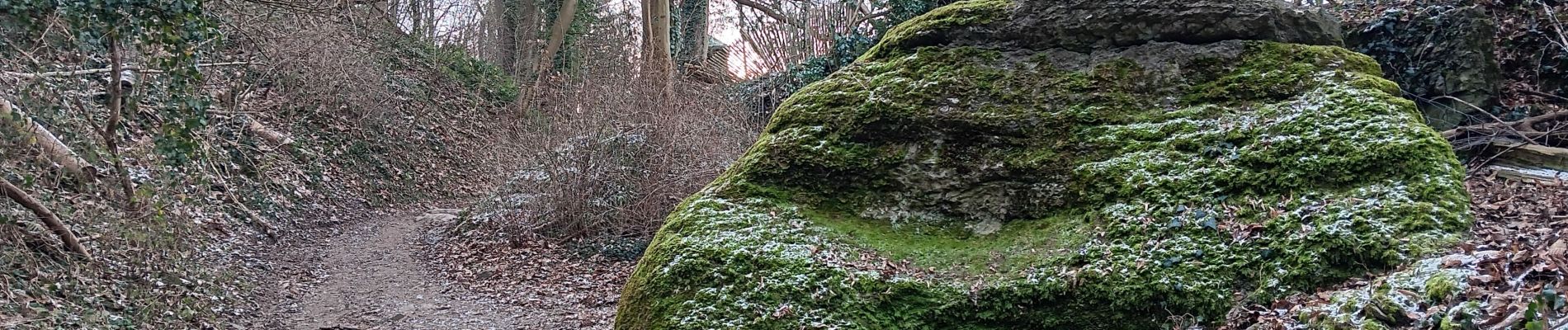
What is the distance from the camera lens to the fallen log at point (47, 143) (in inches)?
253

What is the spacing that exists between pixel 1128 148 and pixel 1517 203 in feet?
5.38

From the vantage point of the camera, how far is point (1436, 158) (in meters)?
3.99

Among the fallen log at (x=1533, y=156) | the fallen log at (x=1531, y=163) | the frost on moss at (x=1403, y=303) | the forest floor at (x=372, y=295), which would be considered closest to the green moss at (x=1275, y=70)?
the fallen log at (x=1531, y=163)

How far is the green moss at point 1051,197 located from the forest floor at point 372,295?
334 centimetres

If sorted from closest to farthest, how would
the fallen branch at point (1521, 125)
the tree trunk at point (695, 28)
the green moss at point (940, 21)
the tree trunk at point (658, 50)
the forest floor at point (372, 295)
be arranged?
the fallen branch at point (1521, 125)
the green moss at point (940, 21)
the forest floor at point (372, 295)
the tree trunk at point (658, 50)
the tree trunk at point (695, 28)

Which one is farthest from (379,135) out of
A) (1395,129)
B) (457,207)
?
(1395,129)

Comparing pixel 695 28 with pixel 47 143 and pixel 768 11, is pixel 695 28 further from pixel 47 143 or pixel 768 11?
pixel 47 143

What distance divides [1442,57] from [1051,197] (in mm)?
3720

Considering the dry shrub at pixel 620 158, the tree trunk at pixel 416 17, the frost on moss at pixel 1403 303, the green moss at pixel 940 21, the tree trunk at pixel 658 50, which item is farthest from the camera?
the tree trunk at pixel 416 17

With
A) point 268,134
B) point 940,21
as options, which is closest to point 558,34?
point 268,134

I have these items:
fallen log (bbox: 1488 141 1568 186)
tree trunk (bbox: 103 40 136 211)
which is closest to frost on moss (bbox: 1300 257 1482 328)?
fallen log (bbox: 1488 141 1568 186)

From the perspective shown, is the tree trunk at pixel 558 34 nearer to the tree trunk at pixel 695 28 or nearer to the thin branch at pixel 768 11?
the tree trunk at pixel 695 28

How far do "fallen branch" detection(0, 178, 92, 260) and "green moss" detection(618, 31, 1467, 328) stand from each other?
4.97 m

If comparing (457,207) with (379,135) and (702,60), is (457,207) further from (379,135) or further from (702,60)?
(702,60)
